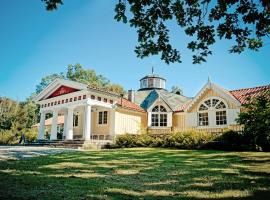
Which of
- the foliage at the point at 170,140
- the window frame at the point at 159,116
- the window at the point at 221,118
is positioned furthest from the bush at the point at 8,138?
the window at the point at 221,118

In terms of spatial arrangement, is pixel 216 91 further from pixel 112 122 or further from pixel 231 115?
pixel 112 122

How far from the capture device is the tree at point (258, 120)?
27.0ft

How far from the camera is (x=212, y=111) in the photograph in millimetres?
23609

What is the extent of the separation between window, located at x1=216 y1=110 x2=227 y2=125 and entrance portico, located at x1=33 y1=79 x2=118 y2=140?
978 cm

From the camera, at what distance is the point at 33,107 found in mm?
53469

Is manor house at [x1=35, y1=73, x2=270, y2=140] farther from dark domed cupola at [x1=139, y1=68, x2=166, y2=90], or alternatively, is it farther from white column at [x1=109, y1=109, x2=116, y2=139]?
dark domed cupola at [x1=139, y1=68, x2=166, y2=90]

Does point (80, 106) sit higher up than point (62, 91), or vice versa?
point (62, 91)

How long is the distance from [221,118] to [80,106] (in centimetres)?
1335

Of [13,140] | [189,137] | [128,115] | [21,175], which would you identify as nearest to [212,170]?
[21,175]

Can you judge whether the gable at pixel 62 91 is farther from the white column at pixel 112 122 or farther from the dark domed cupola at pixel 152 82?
the dark domed cupola at pixel 152 82

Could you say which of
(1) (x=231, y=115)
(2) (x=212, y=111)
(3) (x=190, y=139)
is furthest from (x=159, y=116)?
(3) (x=190, y=139)

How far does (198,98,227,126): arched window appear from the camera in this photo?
23125mm

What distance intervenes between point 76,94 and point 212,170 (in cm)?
1743

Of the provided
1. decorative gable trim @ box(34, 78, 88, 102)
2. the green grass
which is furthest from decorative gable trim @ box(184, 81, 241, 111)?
the green grass
